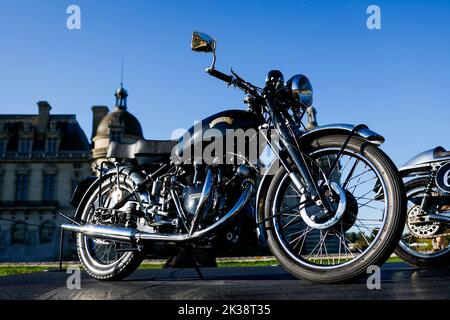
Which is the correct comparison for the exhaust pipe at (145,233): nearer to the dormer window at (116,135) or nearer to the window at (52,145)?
the dormer window at (116,135)

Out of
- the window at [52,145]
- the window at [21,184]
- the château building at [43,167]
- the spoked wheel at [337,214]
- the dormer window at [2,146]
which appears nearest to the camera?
the spoked wheel at [337,214]

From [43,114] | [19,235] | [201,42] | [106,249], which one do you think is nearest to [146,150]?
[106,249]

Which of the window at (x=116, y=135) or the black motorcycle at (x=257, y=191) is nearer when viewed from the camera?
the black motorcycle at (x=257, y=191)

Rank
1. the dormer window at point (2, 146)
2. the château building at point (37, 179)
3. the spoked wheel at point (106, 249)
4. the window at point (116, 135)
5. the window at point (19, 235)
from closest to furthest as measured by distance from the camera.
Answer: the spoked wheel at point (106, 249)
the window at point (116, 135)
the château building at point (37, 179)
the window at point (19, 235)
the dormer window at point (2, 146)

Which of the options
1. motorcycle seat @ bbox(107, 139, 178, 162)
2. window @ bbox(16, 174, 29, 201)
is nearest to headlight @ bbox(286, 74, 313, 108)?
motorcycle seat @ bbox(107, 139, 178, 162)

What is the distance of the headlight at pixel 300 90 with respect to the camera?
2781mm

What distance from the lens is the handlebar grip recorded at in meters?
2.88

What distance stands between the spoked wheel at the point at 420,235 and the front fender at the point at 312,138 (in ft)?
6.42

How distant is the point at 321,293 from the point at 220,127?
133 centimetres

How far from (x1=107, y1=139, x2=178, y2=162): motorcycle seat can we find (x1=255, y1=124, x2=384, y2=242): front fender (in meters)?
0.89

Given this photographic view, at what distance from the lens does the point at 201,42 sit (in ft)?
9.30

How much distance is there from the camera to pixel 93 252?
3.72m

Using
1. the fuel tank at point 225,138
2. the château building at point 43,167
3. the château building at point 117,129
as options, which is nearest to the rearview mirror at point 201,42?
the fuel tank at point 225,138

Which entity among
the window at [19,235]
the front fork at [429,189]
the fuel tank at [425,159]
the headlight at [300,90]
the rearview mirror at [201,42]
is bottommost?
the window at [19,235]
